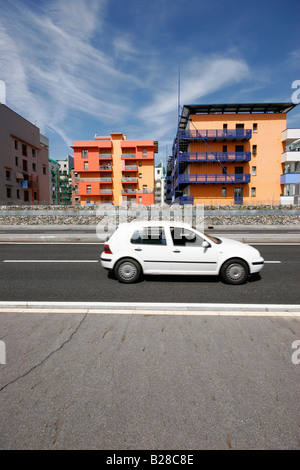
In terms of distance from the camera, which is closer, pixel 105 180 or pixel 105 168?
pixel 105 180

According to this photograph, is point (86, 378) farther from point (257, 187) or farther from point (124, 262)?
point (257, 187)

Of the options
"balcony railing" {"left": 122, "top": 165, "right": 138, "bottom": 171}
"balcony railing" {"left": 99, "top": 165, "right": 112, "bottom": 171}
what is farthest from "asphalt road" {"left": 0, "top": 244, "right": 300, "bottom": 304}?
"balcony railing" {"left": 99, "top": 165, "right": 112, "bottom": 171}

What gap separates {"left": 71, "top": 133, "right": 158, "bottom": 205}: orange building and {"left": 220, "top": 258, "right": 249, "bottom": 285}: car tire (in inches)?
1836

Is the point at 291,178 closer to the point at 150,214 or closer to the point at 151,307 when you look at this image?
the point at 150,214

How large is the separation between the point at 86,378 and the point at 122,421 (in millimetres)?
713

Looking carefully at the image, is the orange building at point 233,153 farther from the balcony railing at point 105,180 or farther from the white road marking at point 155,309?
the white road marking at point 155,309

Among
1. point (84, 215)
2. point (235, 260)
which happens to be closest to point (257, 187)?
point (84, 215)

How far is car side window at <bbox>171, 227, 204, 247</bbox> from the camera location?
6148 mm

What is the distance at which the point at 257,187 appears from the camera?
117ft

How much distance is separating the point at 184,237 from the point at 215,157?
3176 cm

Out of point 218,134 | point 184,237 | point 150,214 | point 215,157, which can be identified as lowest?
point 184,237

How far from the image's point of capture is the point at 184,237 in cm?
624

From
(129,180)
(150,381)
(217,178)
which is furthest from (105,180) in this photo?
(150,381)

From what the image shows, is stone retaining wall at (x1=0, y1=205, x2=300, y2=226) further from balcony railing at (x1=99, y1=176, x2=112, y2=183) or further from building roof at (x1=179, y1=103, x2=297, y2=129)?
balcony railing at (x1=99, y1=176, x2=112, y2=183)
